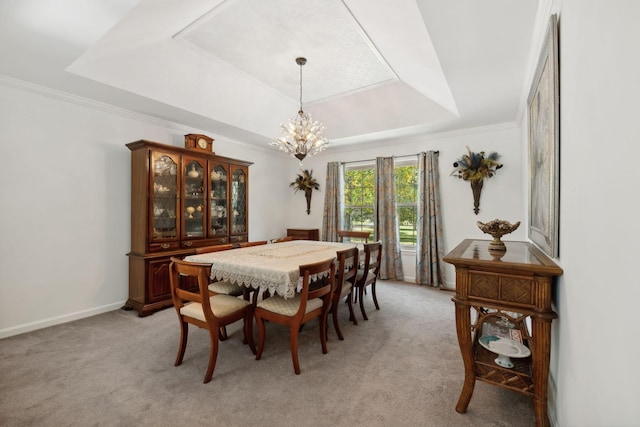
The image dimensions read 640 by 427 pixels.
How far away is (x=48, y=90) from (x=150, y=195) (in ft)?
4.74

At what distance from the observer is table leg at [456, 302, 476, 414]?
1668mm

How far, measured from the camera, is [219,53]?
3.26m

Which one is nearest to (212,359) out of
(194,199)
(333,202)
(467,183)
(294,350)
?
(294,350)

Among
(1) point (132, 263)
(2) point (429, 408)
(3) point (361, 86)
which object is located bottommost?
(2) point (429, 408)

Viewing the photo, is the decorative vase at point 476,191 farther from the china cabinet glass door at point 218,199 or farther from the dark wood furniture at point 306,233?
the china cabinet glass door at point 218,199

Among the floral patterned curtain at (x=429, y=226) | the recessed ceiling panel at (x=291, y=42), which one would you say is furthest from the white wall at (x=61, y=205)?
the floral patterned curtain at (x=429, y=226)

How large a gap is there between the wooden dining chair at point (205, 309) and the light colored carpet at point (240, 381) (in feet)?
0.67

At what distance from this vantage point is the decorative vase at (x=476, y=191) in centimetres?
421

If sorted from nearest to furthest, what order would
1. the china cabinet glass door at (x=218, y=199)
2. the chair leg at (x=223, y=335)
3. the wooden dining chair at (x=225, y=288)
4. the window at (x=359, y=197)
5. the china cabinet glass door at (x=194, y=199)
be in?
the chair leg at (x=223, y=335), the wooden dining chair at (x=225, y=288), the china cabinet glass door at (x=194, y=199), the china cabinet glass door at (x=218, y=199), the window at (x=359, y=197)

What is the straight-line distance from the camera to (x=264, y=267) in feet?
7.39

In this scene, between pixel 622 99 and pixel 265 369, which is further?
pixel 265 369

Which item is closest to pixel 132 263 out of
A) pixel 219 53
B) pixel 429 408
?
pixel 219 53

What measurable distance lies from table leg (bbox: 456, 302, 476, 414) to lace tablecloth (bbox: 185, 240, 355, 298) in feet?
3.76

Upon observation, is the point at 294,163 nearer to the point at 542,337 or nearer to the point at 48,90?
the point at 48,90
